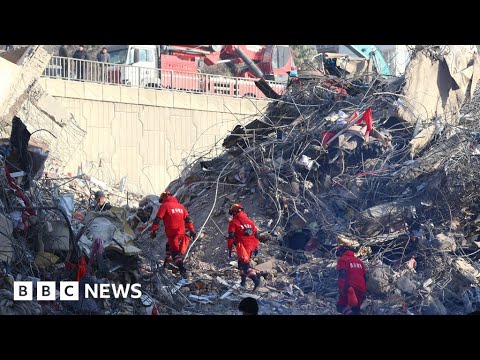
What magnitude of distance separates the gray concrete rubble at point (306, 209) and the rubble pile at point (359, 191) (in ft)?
0.06

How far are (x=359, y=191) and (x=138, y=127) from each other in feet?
22.8

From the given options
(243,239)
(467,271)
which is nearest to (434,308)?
(467,271)

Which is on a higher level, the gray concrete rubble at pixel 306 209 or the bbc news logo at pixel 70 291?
the gray concrete rubble at pixel 306 209

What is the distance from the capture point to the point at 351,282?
1191cm

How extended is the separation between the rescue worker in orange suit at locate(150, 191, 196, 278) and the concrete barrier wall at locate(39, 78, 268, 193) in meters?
5.90

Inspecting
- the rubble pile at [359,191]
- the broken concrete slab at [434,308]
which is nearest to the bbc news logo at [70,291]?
the rubble pile at [359,191]

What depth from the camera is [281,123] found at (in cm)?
1478

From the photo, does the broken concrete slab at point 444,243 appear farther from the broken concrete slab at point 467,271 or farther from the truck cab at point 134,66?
the truck cab at point 134,66

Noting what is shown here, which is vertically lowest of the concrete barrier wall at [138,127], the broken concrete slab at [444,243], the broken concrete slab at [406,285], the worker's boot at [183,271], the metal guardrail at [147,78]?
the broken concrete slab at [406,285]

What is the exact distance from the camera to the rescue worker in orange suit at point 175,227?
486 inches

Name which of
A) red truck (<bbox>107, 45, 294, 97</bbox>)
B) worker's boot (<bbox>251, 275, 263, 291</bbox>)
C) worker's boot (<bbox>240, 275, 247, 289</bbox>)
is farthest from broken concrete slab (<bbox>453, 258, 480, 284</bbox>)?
red truck (<bbox>107, 45, 294, 97</bbox>)
